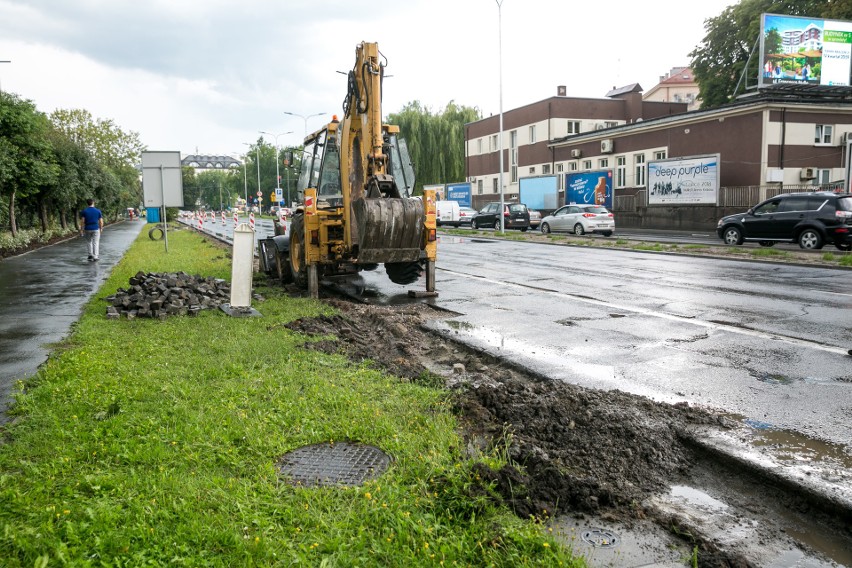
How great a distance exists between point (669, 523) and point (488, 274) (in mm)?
11928

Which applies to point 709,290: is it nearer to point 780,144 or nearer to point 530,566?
point 530,566

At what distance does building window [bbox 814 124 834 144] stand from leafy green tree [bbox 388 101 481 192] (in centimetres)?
3557

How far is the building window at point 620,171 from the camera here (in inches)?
1714

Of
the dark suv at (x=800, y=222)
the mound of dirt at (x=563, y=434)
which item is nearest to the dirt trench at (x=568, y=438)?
the mound of dirt at (x=563, y=434)

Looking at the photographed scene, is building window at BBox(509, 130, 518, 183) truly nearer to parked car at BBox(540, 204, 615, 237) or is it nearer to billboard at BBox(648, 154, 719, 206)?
billboard at BBox(648, 154, 719, 206)

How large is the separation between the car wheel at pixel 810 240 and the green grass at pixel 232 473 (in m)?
18.5

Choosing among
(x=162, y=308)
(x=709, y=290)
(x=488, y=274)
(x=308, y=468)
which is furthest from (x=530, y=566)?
(x=488, y=274)

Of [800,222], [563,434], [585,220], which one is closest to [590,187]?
[585,220]

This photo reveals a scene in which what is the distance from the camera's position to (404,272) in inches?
508

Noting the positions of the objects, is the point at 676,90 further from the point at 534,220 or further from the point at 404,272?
the point at 404,272

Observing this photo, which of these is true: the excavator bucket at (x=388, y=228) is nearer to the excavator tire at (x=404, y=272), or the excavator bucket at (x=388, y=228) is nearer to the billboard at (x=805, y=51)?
the excavator tire at (x=404, y=272)

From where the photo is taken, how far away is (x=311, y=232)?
11.5 m

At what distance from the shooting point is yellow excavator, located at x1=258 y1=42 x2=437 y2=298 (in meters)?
10.6

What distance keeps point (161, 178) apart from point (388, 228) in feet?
45.7
